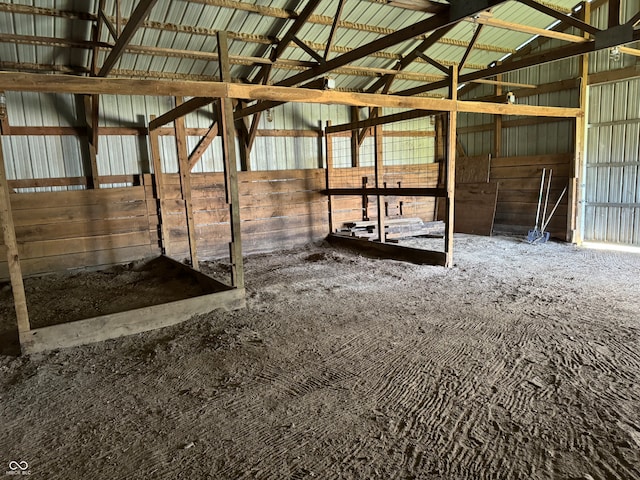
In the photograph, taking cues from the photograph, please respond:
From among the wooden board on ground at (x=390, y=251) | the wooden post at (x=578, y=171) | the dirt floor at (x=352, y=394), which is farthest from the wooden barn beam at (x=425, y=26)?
the wooden post at (x=578, y=171)

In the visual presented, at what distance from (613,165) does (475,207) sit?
2.59m

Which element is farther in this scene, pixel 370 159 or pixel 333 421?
pixel 370 159

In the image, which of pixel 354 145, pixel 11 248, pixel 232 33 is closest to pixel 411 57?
pixel 354 145

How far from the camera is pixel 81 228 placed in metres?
6.37

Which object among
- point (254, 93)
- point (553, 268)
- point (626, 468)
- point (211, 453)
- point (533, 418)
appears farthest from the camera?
point (553, 268)

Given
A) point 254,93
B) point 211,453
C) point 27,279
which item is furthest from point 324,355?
point 27,279

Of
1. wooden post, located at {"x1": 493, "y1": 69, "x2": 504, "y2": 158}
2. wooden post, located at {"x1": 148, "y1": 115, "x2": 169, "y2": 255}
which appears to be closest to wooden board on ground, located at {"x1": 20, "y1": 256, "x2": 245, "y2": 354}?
wooden post, located at {"x1": 148, "y1": 115, "x2": 169, "y2": 255}

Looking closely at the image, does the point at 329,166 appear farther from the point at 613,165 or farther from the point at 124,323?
the point at 124,323

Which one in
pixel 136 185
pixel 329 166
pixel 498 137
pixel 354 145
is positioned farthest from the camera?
pixel 498 137

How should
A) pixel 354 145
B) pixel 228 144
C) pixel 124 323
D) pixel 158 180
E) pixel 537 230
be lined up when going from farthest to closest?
pixel 354 145 → pixel 537 230 → pixel 158 180 → pixel 228 144 → pixel 124 323

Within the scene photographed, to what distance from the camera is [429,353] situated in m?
3.19

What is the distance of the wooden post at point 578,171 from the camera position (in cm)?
753

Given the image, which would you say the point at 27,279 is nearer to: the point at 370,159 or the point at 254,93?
the point at 254,93

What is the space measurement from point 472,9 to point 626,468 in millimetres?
Result: 3439
